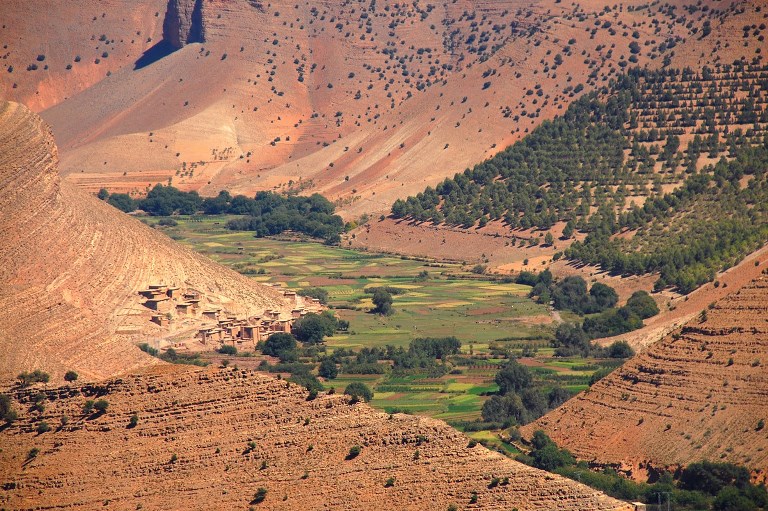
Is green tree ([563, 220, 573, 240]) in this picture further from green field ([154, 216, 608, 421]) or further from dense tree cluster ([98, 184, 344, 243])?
dense tree cluster ([98, 184, 344, 243])

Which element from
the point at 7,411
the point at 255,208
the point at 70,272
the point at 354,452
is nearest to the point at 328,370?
the point at 70,272

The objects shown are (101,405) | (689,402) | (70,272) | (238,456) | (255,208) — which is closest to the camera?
(238,456)

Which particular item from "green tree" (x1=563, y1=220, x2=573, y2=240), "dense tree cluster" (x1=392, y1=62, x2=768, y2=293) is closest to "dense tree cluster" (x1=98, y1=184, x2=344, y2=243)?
"dense tree cluster" (x1=392, y1=62, x2=768, y2=293)

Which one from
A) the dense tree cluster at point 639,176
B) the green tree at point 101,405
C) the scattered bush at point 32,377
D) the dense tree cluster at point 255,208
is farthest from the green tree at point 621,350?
the dense tree cluster at point 255,208

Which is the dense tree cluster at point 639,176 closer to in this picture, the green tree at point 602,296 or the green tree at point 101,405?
the green tree at point 602,296

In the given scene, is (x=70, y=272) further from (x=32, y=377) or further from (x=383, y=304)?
(x=383, y=304)
